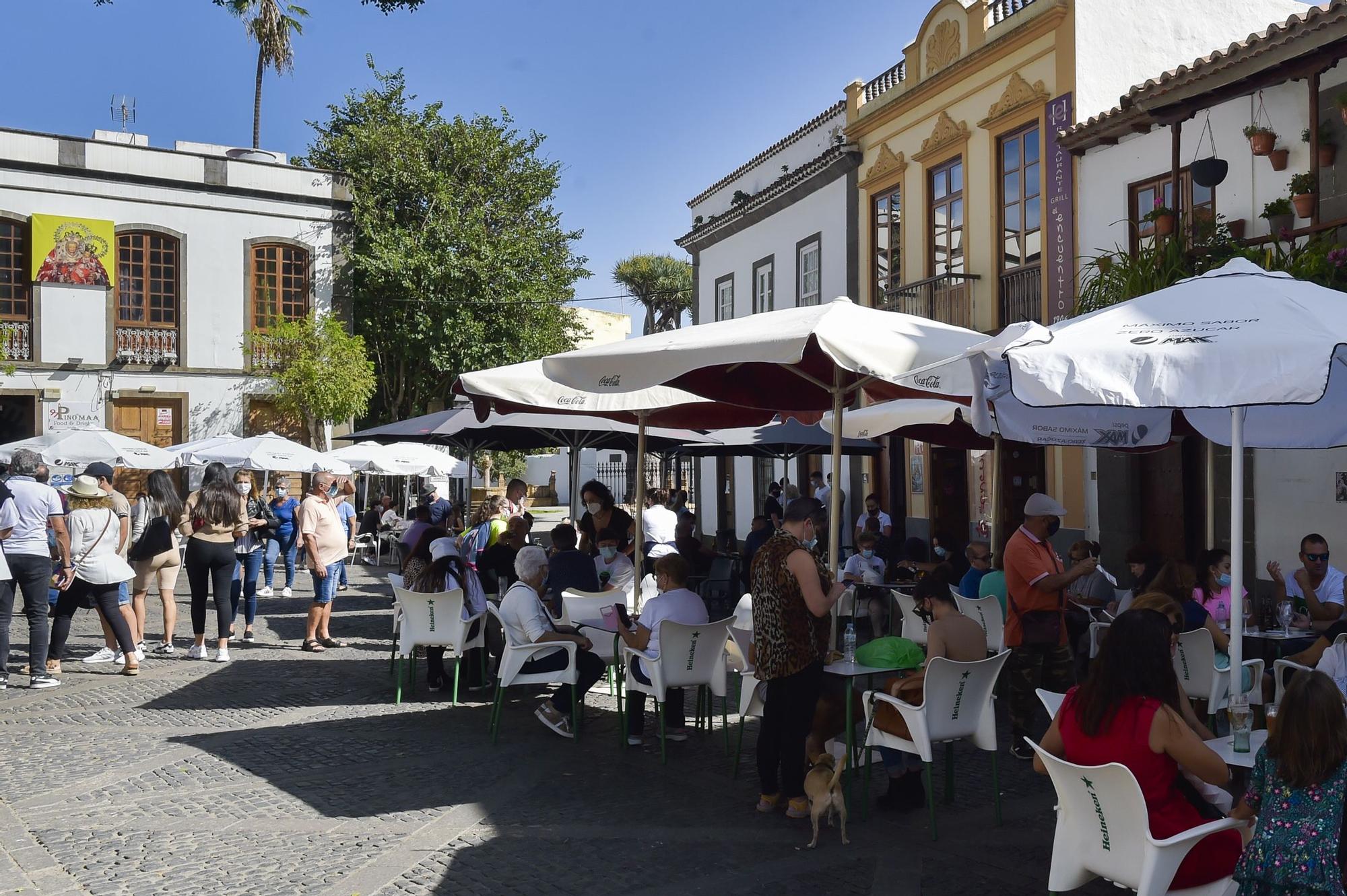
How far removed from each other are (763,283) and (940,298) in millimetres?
7024

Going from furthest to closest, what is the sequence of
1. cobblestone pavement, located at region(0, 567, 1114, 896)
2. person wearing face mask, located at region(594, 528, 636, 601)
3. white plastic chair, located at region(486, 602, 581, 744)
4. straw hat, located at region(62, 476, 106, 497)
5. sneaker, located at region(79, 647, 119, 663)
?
sneaker, located at region(79, 647, 119, 663) → straw hat, located at region(62, 476, 106, 497) → person wearing face mask, located at region(594, 528, 636, 601) → white plastic chair, located at region(486, 602, 581, 744) → cobblestone pavement, located at region(0, 567, 1114, 896)

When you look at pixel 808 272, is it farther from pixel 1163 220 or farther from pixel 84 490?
pixel 84 490

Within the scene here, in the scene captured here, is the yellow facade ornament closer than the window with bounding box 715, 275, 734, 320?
Yes

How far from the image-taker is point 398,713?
27.5 ft

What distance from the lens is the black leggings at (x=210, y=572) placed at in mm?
10062

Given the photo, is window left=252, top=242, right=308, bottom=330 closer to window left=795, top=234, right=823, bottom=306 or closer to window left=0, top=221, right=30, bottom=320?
window left=0, top=221, right=30, bottom=320

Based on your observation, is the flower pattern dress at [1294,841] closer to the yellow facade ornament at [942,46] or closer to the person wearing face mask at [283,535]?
the person wearing face mask at [283,535]

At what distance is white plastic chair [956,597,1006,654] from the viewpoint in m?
8.52

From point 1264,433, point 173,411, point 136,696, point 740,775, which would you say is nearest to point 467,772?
point 740,775

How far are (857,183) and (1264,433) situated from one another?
13465 millimetres

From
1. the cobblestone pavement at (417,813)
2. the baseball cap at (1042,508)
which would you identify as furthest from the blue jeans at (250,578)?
the baseball cap at (1042,508)

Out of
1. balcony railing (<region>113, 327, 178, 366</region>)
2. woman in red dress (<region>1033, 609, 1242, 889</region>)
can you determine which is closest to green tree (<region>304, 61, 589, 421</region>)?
balcony railing (<region>113, 327, 178, 366</region>)

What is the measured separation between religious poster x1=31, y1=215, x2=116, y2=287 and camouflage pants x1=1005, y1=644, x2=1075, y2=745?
2416 centimetres

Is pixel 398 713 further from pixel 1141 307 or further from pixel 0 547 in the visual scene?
pixel 1141 307
